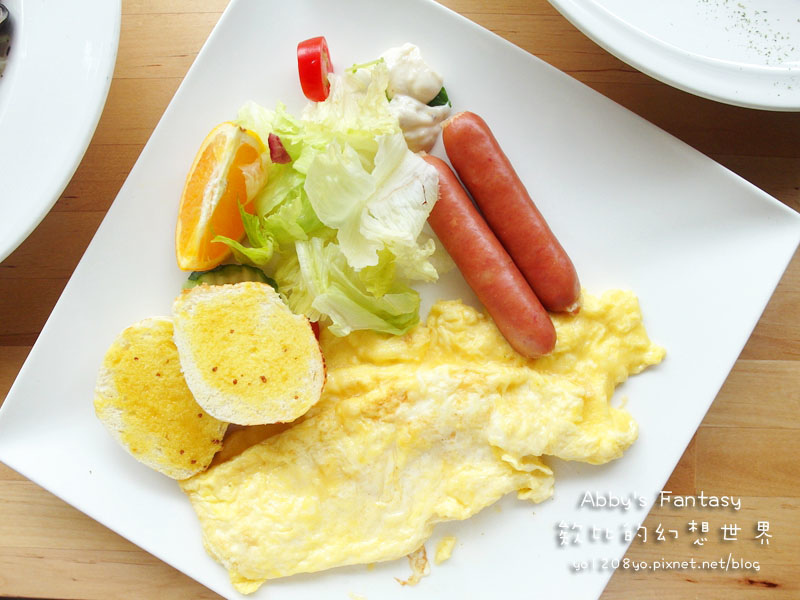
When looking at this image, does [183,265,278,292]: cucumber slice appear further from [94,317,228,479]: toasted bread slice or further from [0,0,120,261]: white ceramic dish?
[0,0,120,261]: white ceramic dish

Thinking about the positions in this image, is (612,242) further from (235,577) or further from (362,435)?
(235,577)

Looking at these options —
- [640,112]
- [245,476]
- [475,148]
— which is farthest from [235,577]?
[640,112]

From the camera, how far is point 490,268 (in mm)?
2404

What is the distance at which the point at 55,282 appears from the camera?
9.23ft

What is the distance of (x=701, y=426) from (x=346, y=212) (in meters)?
1.89

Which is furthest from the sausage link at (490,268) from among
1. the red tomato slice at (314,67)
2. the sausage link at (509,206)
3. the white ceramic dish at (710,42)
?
the white ceramic dish at (710,42)

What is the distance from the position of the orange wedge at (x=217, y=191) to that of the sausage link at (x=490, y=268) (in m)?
Result: 0.70

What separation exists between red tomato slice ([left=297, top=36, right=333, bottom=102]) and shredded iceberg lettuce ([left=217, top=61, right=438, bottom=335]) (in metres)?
0.05

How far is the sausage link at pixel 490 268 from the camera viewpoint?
7.86 ft

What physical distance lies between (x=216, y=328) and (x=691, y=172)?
2.00 metres

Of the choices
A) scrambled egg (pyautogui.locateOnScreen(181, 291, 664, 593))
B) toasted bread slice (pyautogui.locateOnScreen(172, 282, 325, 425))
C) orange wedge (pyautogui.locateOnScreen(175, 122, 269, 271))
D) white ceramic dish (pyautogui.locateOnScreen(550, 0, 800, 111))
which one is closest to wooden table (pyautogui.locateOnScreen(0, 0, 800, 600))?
white ceramic dish (pyautogui.locateOnScreen(550, 0, 800, 111))

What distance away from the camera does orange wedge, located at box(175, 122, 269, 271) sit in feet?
7.79

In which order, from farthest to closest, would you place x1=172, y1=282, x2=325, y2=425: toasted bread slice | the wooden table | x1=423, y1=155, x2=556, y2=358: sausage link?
the wooden table → x1=423, y1=155, x2=556, y2=358: sausage link → x1=172, y1=282, x2=325, y2=425: toasted bread slice

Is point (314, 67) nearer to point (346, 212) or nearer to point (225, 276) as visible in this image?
point (346, 212)
